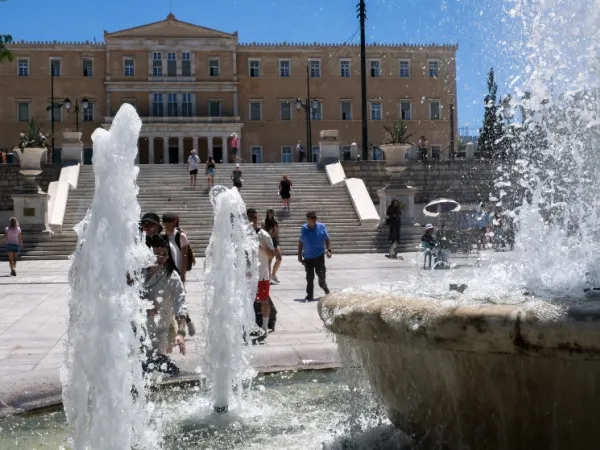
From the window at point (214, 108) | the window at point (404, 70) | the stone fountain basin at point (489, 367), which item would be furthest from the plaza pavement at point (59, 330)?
the window at point (404, 70)

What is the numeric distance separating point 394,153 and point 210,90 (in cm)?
3068

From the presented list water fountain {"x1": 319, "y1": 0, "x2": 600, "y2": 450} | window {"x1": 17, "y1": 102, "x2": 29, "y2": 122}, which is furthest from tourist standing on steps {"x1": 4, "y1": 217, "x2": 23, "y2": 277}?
window {"x1": 17, "y1": 102, "x2": 29, "y2": 122}

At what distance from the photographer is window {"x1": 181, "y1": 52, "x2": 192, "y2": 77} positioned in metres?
55.1

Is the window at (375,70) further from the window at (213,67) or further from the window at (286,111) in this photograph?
the window at (213,67)

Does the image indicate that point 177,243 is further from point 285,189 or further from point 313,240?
point 285,189

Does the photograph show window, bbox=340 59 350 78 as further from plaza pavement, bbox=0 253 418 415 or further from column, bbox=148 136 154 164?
plaza pavement, bbox=0 253 418 415

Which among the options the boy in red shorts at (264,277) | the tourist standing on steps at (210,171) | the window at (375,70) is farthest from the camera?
the window at (375,70)

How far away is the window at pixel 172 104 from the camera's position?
54812mm

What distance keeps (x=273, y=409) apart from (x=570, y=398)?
261 centimetres

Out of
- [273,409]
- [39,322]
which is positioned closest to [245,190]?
[39,322]

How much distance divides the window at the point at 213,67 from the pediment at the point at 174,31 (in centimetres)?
172

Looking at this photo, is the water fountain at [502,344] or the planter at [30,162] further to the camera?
the planter at [30,162]

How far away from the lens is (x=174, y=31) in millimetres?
55156

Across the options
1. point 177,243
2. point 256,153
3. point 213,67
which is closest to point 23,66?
point 213,67
